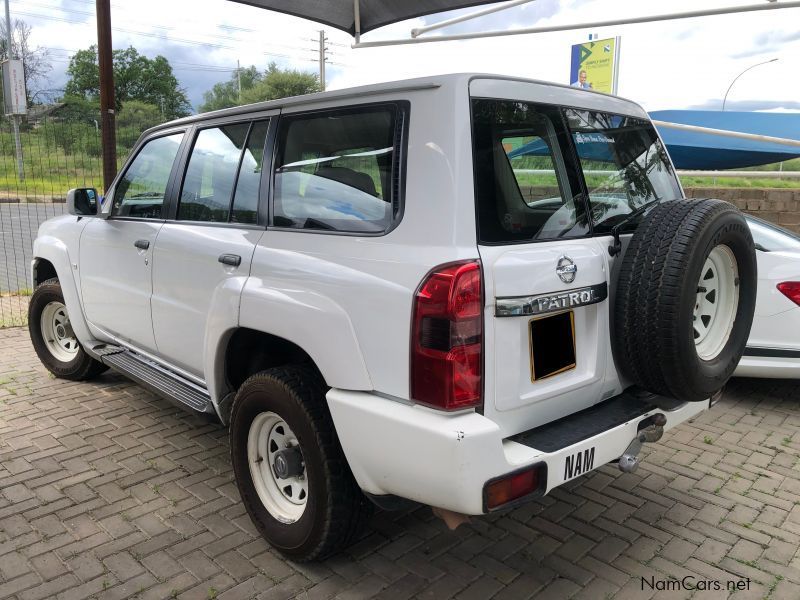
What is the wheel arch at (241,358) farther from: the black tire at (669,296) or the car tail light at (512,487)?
the black tire at (669,296)

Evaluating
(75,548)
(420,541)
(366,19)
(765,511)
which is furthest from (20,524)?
(366,19)

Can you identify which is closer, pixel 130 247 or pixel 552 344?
pixel 552 344

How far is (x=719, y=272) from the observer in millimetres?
2955

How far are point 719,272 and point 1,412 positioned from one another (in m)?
4.72

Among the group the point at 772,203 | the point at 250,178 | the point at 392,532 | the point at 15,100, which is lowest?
the point at 392,532

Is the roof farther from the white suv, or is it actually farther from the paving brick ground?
the paving brick ground

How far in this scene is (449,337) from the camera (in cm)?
222

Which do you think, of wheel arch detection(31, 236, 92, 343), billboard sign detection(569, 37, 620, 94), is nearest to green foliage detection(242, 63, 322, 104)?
billboard sign detection(569, 37, 620, 94)

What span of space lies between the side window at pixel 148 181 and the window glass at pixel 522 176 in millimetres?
2103

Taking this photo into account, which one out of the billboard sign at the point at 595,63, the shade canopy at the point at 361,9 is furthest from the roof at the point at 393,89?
the billboard sign at the point at 595,63

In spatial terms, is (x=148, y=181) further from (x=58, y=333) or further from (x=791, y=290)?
(x=791, y=290)

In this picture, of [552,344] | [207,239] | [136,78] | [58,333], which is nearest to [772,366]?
[552,344]

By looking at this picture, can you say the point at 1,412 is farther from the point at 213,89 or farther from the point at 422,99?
the point at 213,89

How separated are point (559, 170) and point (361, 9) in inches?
172
